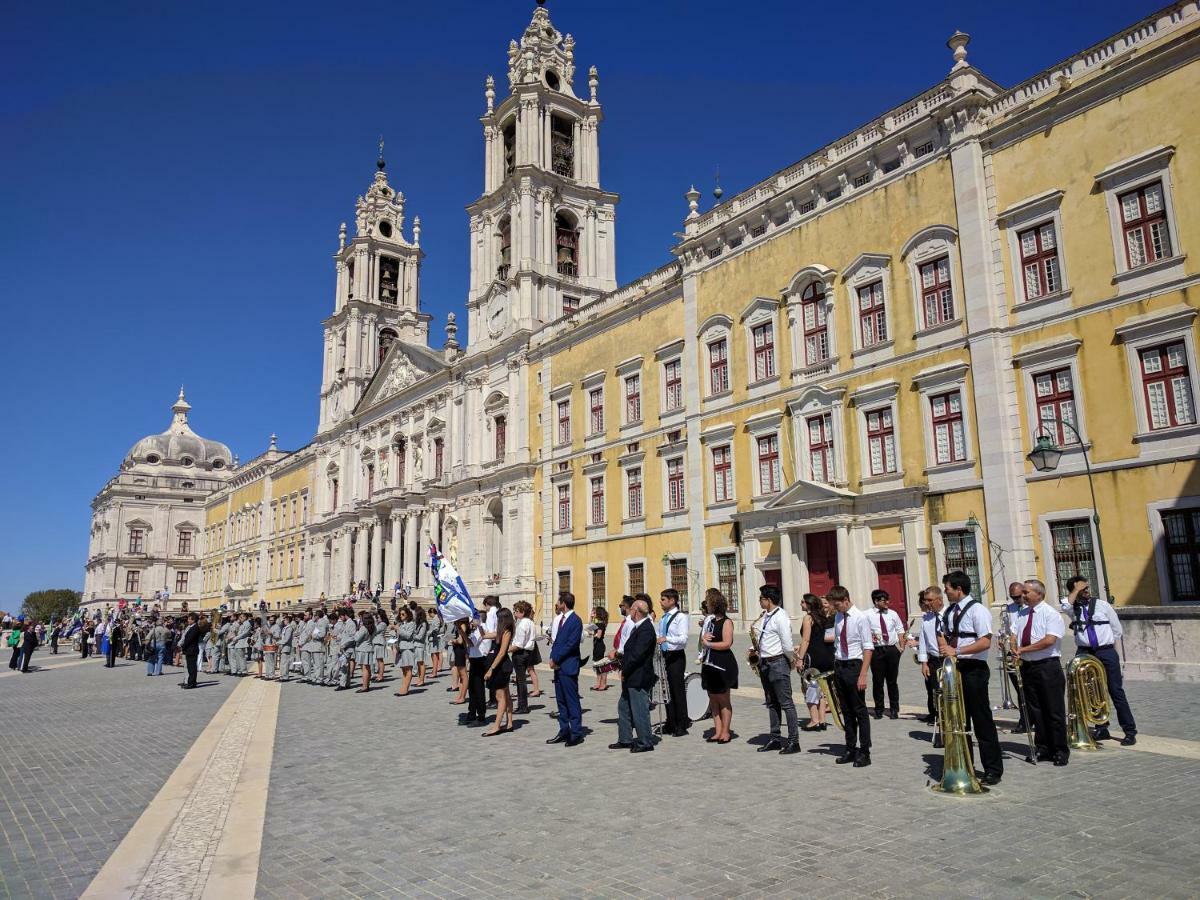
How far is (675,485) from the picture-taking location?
3130cm

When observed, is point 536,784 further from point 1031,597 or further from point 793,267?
point 793,267

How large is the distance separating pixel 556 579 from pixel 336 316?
115 feet

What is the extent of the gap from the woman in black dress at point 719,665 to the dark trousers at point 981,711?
121 inches

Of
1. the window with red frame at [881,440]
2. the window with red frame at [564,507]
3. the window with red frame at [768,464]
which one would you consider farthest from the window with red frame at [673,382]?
the window with red frame at [881,440]

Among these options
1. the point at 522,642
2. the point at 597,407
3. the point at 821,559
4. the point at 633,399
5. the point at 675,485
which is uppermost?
the point at 597,407

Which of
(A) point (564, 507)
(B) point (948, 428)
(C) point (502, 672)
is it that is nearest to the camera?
(C) point (502, 672)

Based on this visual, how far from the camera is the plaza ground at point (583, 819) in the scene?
18.2ft

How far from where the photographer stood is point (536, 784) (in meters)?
8.57

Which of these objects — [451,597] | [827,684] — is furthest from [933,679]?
[451,597]

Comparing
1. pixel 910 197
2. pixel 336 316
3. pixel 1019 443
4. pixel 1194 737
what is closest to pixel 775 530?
pixel 1019 443

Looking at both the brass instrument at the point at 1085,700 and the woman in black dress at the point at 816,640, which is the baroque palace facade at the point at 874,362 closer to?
the brass instrument at the point at 1085,700

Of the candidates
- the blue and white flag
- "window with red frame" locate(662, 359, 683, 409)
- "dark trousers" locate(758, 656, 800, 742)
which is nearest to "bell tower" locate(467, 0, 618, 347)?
"window with red frame" locate(662, 359, 683, 409)

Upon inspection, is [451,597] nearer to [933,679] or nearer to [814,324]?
[933,679]

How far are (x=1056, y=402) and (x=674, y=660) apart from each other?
1401 cm
